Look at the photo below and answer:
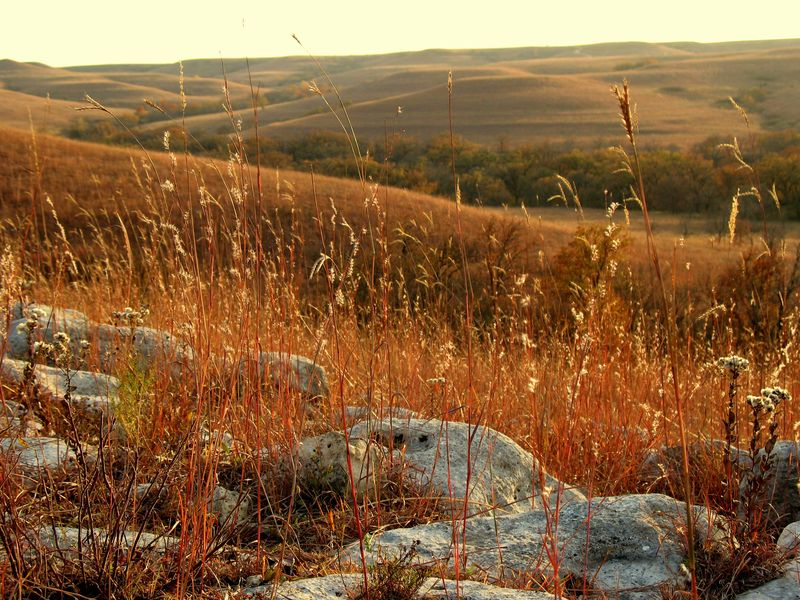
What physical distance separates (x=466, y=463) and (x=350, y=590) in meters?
1.22

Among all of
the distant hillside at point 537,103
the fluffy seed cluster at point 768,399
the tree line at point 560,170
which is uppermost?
the distant hillside at point 537,103

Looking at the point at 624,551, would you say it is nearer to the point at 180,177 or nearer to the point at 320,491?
the point at 320,491

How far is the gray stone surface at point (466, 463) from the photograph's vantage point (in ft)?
9.13

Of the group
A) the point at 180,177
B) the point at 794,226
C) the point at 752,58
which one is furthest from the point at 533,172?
the point at 752,58

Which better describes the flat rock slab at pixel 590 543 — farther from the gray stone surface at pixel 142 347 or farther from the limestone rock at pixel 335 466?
the gray stone surface at pixel 142 347

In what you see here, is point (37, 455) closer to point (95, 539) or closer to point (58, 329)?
point (95, 539)

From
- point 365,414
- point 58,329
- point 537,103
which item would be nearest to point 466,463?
point 365,414

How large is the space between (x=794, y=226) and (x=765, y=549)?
28.4 metres

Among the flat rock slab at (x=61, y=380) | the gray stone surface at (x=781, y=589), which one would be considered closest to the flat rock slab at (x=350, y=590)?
the gray stone surface at (x=781, y=589)

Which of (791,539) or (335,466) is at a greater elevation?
(335,466)

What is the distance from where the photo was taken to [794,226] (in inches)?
1061

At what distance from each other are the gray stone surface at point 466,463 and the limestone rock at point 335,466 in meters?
0.12

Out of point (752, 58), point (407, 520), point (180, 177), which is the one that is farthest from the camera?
point (752, 58)

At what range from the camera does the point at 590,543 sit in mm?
2348
